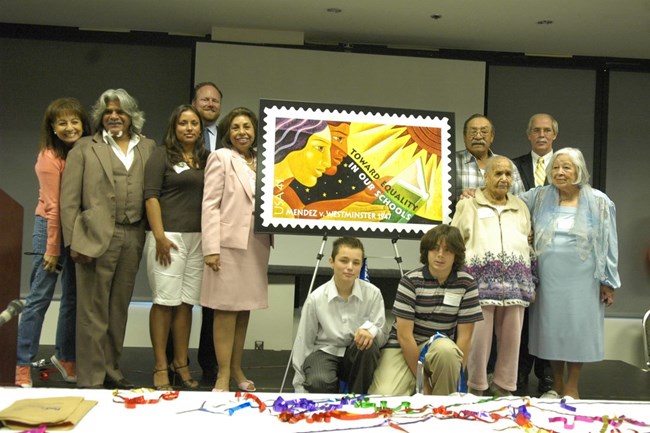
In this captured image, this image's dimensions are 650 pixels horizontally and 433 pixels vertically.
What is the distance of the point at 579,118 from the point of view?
660 cm

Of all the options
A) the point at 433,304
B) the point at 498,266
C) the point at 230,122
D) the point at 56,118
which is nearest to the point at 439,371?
the point at 433,304

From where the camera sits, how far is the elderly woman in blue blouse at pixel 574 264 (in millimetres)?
3938

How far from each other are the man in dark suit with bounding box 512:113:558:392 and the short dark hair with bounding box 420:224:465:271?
125cm

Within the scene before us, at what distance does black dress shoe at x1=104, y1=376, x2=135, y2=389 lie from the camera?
3.78 metres

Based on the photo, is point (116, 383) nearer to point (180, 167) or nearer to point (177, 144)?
point (180, 167)

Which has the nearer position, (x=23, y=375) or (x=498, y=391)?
(x=23, y=375)

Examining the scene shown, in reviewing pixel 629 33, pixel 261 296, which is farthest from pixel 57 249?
pixel 629 33

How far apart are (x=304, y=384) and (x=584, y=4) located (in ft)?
11.3

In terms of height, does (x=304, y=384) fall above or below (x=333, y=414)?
below

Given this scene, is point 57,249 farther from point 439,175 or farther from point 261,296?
point 439,175

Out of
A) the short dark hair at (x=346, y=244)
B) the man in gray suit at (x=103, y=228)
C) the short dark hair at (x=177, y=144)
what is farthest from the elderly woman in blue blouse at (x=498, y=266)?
the man in gray suit at (x=103, y=228)

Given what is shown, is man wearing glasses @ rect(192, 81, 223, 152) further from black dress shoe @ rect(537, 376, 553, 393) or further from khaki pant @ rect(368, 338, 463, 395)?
black dress shoe @ rect(537, 376, 553, 393)

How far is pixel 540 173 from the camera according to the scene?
4.53m

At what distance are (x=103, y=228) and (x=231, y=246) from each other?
2.09 feet
